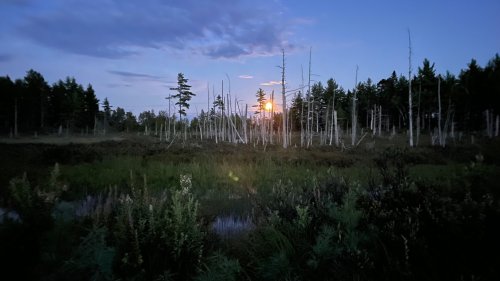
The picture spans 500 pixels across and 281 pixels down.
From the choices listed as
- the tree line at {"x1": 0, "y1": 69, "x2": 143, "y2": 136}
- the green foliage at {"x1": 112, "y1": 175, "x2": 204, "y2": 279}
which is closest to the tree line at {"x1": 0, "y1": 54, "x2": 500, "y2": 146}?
the tree line at {"x1": 0, "y1": 69, "x2": 143, "y2": 136}

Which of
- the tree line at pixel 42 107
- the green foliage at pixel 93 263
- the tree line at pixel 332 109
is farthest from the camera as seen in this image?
the tree line at pixel 42 107

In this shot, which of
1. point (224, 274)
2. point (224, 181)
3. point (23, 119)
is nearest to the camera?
point (224, 274)

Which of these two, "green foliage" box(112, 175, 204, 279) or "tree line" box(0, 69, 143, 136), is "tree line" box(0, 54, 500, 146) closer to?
"tree line" box(0, 69, 143, 136)

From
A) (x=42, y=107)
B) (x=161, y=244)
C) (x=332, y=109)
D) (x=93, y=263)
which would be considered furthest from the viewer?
(x=42, y=107)

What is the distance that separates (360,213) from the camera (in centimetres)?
412

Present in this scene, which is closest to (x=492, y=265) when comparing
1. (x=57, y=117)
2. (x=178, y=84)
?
(x=178, y=84)

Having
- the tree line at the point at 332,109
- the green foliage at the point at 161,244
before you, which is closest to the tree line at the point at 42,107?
the tree line at the point at 332,109

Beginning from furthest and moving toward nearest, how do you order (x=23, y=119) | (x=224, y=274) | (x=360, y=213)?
(x=23, y=119), (x=360, y=213), (x=224, y=274)

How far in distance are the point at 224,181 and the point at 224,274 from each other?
10683 mm

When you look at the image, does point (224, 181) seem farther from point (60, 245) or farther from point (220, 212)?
point (60, 245)

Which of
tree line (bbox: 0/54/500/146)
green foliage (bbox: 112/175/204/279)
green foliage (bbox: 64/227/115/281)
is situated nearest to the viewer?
green foliage (bbox: 64/227/115/281)

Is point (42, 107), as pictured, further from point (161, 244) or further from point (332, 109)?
point (161, 244)

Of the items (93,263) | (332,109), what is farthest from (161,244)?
(332,109)

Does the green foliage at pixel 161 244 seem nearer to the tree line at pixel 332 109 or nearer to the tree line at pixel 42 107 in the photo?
the tree line at pixel 332 109
